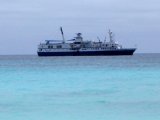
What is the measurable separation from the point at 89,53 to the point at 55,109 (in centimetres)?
7694

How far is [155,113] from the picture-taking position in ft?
49.9

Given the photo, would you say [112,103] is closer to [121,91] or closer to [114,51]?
[121,91]

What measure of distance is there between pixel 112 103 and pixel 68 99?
2.01 meters

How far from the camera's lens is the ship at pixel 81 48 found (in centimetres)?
9206

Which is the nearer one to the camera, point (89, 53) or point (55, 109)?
point (55, 109)

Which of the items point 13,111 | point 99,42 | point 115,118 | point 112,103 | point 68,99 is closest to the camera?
point 115,118

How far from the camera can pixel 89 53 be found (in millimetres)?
93375

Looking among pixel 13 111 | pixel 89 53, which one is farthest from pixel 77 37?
pixel 13 111

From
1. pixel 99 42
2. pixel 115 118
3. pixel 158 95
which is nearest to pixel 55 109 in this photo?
pixel 115 118

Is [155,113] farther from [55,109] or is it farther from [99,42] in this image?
[99,42]

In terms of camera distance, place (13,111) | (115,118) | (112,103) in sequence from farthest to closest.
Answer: (112,103), (13,111), (115,118)

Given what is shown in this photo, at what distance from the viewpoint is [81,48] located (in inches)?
3676

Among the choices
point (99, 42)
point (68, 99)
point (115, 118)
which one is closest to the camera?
point (115, 118)

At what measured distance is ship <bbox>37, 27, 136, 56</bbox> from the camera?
302 ft
